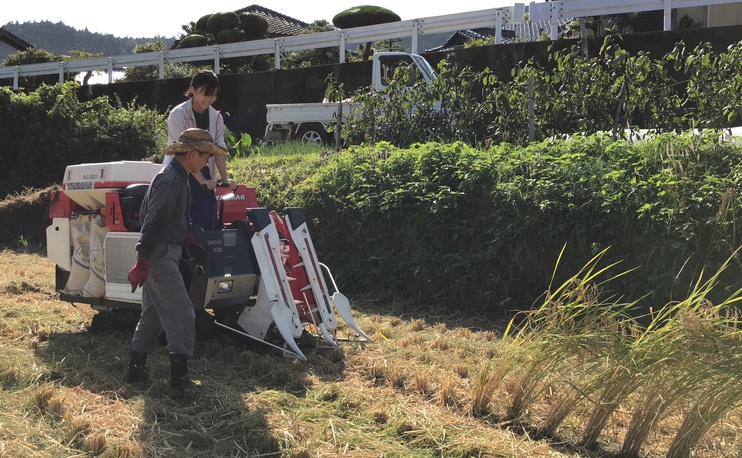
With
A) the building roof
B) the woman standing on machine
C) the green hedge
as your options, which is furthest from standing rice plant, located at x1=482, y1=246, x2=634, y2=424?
the building roof

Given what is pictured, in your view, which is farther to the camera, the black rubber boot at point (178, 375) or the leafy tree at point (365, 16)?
the leafy tree at point (365, 16)

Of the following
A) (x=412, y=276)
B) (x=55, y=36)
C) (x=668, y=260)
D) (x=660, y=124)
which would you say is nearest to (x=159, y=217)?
(x=412, y=276)

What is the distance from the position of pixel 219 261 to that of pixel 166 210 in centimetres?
74

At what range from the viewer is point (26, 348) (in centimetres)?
582

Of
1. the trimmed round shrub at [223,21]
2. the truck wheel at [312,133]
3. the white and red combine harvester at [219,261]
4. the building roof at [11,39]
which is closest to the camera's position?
the white and red combine harvester at [219,261]

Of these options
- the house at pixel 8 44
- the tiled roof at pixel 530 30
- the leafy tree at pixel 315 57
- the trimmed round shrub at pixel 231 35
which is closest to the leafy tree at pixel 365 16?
the leafy tree at pixel 315 57

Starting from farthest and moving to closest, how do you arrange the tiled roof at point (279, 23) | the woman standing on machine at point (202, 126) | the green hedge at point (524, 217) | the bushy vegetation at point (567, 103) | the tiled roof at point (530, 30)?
the tiled roof at point (279, 23), the tiled roof at point (530, 30), the bushy vegetation at point (567, 103), the green hedge at point (524, 217), the woman standing on machine at point (202, 126)

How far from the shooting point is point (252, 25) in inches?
1299

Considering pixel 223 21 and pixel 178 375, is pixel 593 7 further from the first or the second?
pixel 223 21

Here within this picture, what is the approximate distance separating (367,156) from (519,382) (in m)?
5.03

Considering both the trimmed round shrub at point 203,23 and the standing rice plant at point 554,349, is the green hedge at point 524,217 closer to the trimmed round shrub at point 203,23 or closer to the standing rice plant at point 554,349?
the standing rice plant at point 554,349

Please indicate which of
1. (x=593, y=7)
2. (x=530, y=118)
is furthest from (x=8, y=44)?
(x=530, y=118)

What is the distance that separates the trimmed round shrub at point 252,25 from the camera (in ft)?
108

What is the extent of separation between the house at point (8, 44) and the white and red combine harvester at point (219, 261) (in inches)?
1792
